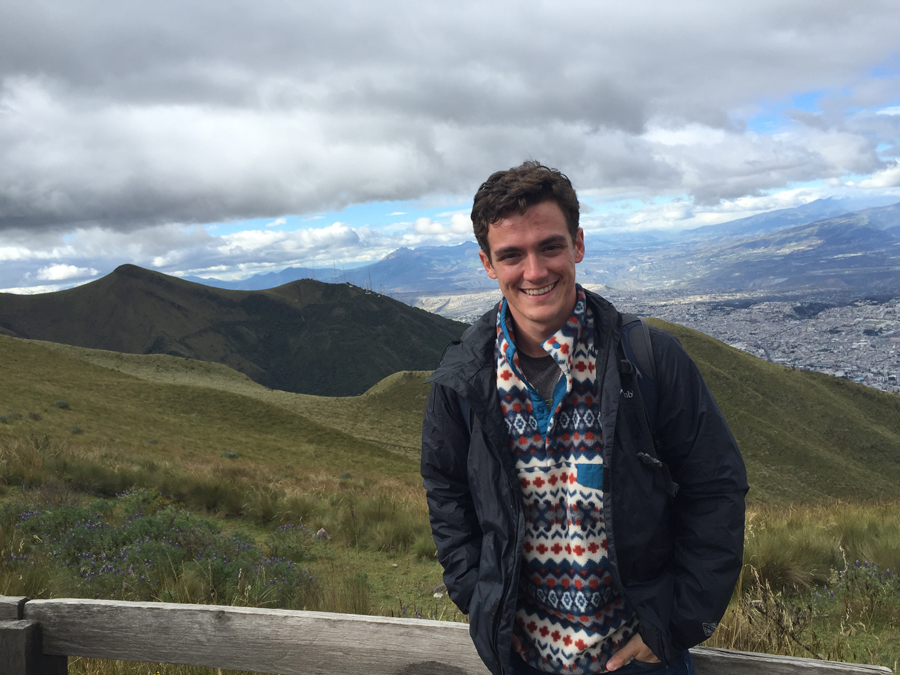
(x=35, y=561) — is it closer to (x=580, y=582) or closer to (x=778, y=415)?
(x=580, y=582)

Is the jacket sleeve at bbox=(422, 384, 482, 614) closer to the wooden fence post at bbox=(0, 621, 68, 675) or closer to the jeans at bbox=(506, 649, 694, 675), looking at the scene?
the jeans at bbox=(506, 649, 694, 675)

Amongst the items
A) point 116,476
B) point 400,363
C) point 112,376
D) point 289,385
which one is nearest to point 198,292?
point 289,385

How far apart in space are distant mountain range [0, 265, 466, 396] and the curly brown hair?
14866 cm

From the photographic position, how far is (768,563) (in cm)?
478

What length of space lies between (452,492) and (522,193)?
1131 millimetres

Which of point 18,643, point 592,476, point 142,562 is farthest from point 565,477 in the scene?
point 142,562

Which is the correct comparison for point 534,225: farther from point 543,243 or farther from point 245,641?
point 245,641

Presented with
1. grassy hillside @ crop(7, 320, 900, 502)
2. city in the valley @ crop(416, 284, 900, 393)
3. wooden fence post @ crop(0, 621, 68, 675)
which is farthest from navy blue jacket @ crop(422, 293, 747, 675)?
city in the valley @ crop(416, 284, 900, 393)

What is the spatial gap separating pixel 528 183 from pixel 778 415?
199 feet

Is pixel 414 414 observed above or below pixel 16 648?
below

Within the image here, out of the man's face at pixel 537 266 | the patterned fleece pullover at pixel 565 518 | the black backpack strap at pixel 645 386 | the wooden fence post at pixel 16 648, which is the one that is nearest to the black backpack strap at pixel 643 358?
the black backpack strap at pixel 645 386

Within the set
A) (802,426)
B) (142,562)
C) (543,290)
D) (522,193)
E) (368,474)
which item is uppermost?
(522,193)

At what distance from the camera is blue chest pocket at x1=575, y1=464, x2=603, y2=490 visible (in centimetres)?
190

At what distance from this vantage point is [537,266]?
82.3 inches
